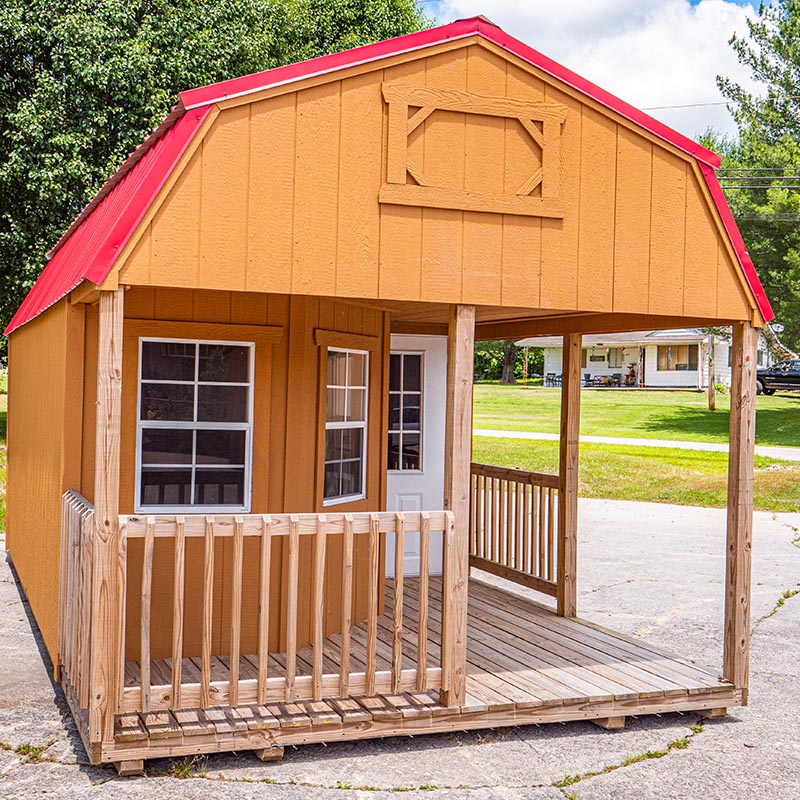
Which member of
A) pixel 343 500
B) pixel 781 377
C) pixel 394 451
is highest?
pixel 781 377

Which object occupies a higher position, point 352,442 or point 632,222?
point 632,222

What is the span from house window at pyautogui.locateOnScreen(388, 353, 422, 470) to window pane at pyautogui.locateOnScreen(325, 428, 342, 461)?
230 cm

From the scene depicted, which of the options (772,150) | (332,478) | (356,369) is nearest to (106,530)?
(332,478)

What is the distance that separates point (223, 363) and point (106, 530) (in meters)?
1.98

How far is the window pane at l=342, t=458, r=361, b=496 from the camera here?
7.37m

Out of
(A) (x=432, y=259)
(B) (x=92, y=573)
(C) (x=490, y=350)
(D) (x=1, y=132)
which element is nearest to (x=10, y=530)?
(B) (x=92, y=573)

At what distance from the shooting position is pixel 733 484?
6145mm

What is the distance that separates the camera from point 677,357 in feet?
152

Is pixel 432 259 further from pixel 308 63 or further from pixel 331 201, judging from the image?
pixel 308 63

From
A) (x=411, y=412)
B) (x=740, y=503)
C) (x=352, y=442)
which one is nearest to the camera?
(x=740, y=503)

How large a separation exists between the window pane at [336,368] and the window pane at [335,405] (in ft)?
0.21

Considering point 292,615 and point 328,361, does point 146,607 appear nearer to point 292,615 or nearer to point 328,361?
point 292,615

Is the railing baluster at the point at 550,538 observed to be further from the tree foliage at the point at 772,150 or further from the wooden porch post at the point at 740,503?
the tree foliage at the point at 772,150

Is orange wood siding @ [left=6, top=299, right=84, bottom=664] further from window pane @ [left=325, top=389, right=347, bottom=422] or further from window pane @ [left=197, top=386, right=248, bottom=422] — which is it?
window pane @ [left=325, top=389, right=347, bottom=422]
